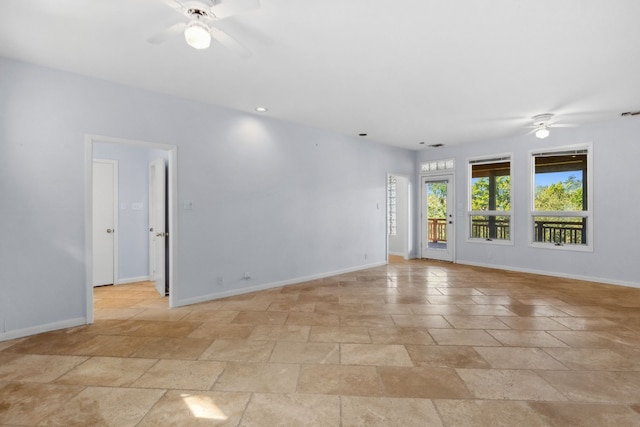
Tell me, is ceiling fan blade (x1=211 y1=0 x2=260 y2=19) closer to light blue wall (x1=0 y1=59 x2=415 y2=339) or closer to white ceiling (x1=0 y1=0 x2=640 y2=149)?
white ceiling (x1=0 y1=0 x2=640 y2=149)

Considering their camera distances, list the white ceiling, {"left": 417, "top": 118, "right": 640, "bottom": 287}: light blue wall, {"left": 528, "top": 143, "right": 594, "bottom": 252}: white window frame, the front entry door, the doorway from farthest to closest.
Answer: the doorway, the front entry door, {"left": 528, "top": 143, "right": 594, "bottom": 252}: white window frame, {"left": 417, "top": 118, "right": 640, "bottom": 287}: light blue wall, the white ceiling

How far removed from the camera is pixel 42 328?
10.6 ft

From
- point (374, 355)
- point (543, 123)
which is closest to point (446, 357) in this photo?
point (374, 355)

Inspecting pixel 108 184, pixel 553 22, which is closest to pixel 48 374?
pixel 108 184

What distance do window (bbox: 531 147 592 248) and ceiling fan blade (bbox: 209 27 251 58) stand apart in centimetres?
605

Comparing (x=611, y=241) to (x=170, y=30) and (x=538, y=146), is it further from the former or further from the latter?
(x=170, y=30)

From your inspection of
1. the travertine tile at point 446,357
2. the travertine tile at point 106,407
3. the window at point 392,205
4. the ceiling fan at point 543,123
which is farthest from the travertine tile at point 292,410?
the window at point 392,205

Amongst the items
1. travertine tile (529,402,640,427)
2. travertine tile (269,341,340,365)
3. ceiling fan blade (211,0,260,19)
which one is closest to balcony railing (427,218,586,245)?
travertine tile (529,402,640,427)

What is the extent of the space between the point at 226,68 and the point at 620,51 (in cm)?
381

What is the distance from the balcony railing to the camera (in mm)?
5711

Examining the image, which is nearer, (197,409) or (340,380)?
(197,409)

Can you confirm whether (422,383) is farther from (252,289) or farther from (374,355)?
(252,289)

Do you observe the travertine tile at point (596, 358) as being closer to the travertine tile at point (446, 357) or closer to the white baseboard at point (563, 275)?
the travertine tile at point (446, 357)

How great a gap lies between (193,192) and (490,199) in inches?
235
